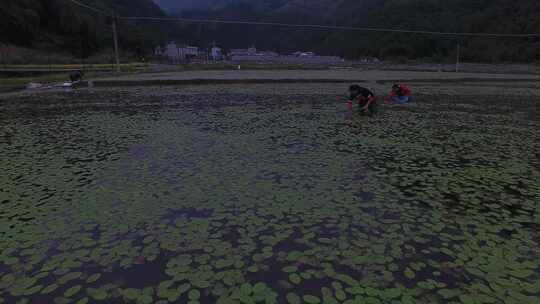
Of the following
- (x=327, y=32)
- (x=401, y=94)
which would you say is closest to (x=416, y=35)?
(x=327, y=32)

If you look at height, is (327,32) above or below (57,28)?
above

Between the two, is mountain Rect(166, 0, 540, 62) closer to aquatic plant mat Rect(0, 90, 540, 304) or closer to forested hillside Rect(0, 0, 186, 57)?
forested hillside Rect(0, 0, 186, 57)

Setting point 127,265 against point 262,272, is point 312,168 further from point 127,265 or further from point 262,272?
point 127,265

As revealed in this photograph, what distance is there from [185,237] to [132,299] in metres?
1.08

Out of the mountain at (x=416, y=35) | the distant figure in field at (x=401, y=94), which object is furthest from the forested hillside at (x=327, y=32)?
the distant figure in field at (x=401, y=94)

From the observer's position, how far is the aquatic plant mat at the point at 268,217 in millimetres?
3229

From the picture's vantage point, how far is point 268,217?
15.0ft

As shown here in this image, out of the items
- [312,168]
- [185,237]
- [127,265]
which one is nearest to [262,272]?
[185,237]

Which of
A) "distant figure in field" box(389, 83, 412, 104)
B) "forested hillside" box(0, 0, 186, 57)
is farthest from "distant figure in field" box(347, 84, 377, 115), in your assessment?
"forested hillside" box(0, 0, 186, 57)

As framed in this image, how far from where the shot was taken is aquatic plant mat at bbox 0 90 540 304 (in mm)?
3229

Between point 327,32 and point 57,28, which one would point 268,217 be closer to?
point 57,28

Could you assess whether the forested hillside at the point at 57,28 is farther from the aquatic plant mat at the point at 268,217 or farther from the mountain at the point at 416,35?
the mountain at the point at 416,35

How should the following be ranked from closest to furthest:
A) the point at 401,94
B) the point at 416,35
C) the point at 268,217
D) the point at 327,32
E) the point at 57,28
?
the point at 268,217 < the point at 401,94 < the point at 57,28 < the point at 416,35 < the point at 327,32

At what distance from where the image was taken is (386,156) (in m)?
7.47
